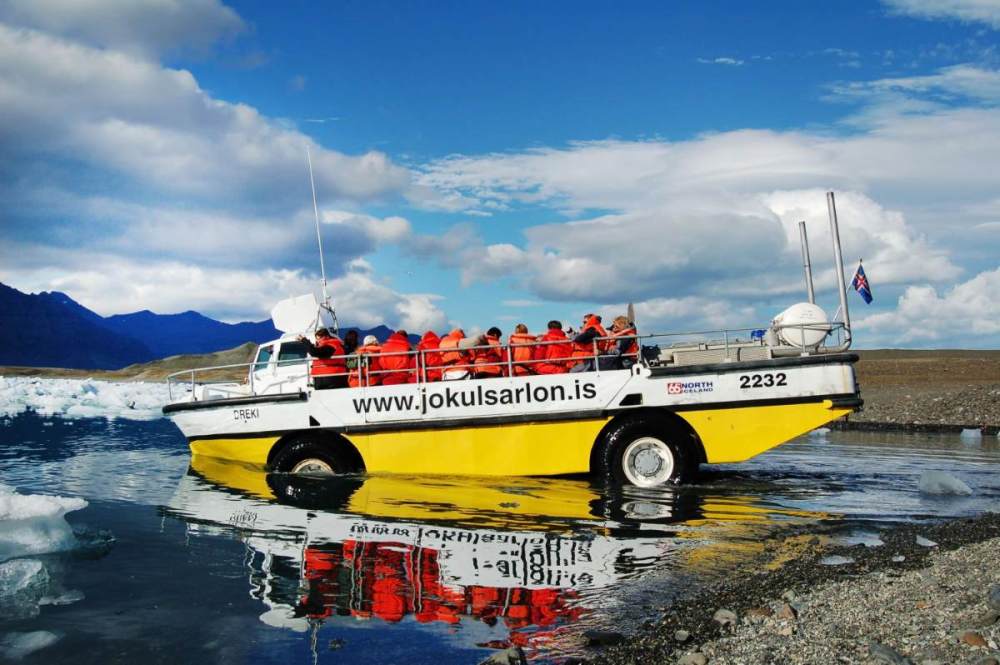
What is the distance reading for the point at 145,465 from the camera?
13.3 metres

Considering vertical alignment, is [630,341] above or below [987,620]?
above

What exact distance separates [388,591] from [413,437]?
4.58 meters

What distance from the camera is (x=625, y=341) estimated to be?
10133 millimetres

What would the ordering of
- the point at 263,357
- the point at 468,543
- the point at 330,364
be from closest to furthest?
the point at 468,543 → the point at 330,364 → the point at 263,357

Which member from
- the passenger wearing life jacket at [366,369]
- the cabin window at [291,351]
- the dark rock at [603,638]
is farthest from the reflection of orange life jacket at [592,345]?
the dark rock at [603,638]

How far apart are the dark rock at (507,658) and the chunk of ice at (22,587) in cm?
308

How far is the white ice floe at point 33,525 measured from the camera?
6.48 meters

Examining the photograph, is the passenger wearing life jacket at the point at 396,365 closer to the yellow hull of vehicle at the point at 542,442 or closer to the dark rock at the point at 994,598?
the yellow hull of vehicle at the point at 542,442

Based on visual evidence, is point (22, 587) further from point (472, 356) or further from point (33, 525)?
point (472, 356)

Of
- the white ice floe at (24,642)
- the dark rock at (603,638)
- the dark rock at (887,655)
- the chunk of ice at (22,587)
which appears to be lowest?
the dark rock at (603,638)

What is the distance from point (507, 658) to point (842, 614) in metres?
1.92

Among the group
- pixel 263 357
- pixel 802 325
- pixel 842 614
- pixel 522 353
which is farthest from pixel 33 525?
pixel 802 325

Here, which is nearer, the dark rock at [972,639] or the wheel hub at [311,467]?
the dark rock at [972,639]

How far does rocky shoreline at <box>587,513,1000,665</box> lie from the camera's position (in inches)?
154
